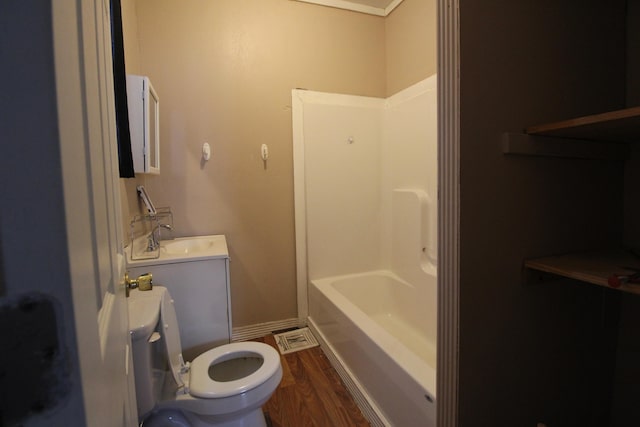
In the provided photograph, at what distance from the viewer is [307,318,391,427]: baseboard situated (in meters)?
1.47

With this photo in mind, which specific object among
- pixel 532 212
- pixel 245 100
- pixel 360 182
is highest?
pixel 245 100

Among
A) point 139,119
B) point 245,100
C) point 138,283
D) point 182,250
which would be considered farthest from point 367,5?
point 138,283

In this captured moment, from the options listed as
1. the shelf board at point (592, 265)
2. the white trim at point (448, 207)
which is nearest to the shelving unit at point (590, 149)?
the shelf board at point (592, 265)

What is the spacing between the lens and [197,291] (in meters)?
1.57

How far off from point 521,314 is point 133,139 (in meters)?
1.87

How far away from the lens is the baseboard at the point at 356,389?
4.83ft

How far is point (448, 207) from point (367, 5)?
246 centimetres

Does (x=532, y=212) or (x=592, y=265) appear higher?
(x=532, y=212)

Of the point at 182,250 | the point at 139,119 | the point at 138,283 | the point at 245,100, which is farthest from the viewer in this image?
the point at 245,100

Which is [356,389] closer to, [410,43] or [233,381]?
[233,381]

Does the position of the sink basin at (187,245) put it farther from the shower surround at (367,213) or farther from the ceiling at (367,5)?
the ceiling at (367,5)

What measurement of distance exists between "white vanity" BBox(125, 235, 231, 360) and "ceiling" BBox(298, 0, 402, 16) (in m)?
2.23

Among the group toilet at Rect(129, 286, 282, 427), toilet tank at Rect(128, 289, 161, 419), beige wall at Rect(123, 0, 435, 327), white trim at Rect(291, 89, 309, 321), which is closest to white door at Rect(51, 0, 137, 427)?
toilet tank at Rect(128, 289, 161, 419)

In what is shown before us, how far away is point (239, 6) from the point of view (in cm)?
219
